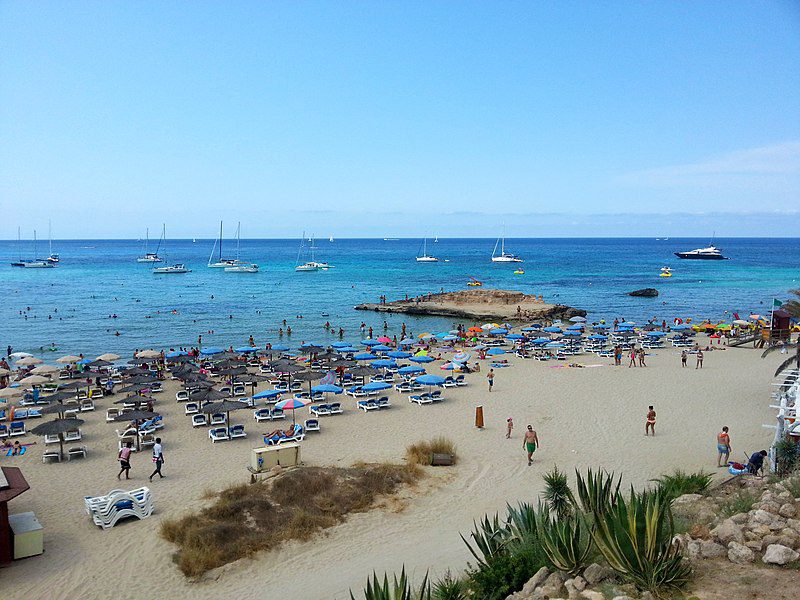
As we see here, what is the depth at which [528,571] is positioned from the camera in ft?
25.0

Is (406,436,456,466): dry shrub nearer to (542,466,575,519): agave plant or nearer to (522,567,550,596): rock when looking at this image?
(542,466,575,519): agave plant

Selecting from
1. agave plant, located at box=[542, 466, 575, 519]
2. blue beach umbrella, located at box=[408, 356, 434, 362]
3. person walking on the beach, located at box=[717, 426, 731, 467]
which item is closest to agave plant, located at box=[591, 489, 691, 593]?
agave plant, located at box=[542, 466, 575, 519]

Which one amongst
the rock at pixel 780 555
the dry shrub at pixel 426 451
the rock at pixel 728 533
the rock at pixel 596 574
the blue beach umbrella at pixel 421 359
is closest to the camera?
the rock at pixel 780 555

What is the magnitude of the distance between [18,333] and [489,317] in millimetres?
34876

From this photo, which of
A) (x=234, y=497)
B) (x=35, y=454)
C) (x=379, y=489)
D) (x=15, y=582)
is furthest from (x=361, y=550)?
(x=35, y=454)

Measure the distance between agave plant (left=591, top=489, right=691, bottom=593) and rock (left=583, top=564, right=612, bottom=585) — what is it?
153 mm

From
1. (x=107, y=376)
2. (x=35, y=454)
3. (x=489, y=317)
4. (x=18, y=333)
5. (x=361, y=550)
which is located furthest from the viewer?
(x=489, y=317)

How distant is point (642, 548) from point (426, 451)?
9056 mm

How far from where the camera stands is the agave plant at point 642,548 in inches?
251

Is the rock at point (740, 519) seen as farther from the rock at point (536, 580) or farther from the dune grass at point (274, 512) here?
the dune grass at point (274, 512)

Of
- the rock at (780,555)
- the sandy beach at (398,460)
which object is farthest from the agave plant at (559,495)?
the rock at (780,555)

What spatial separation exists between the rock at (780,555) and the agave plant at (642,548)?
91 cm

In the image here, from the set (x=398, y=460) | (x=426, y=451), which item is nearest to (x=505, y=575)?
(x=426, y=451)

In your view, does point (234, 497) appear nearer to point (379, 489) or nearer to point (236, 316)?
point (379, 489)
